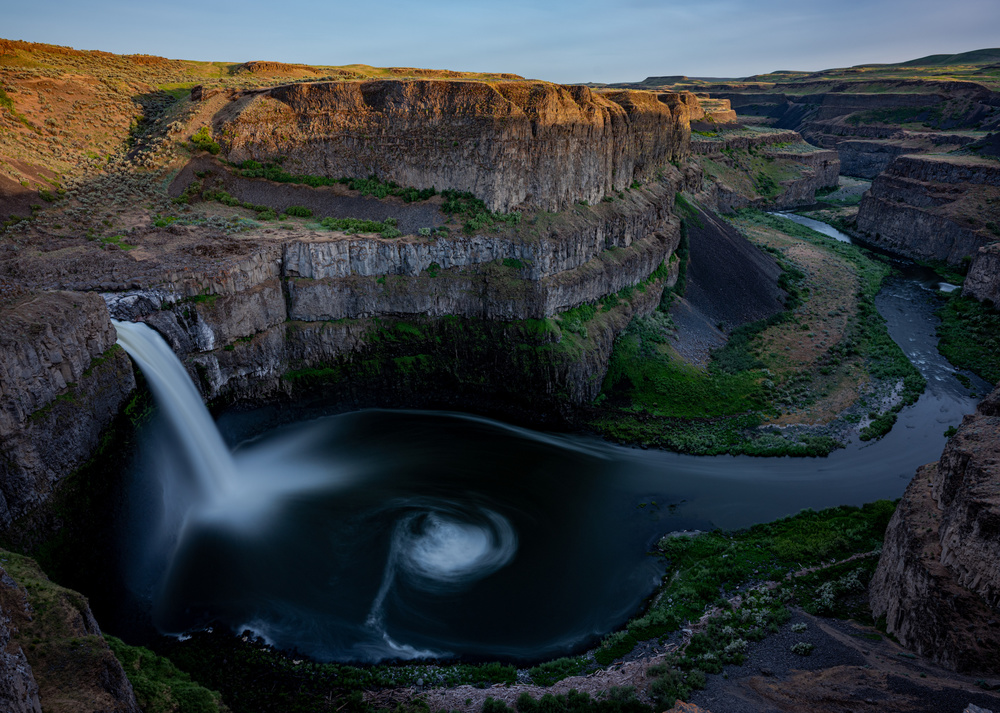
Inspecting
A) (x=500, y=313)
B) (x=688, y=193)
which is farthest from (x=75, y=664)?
(x=688, y=193)

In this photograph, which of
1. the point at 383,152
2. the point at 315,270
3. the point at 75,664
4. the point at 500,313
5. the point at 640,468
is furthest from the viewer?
the point at 383,152

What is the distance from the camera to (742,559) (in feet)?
90.1

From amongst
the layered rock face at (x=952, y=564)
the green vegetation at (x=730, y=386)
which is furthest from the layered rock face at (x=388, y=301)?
the layered rock face at (x=952, y=564)

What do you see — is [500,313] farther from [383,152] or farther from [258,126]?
[258,126]

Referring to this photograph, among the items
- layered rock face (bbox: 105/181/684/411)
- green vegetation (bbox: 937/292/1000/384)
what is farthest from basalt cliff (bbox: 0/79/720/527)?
green vegetation (bbox: 937/292/1000/384)

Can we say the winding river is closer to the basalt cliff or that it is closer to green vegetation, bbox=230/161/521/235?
the basalt cliff

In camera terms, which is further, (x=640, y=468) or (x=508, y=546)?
(x=640, y=468)

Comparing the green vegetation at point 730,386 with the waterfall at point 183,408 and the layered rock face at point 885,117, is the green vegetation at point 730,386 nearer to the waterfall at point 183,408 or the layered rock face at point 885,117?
the waterfall at point 183,408

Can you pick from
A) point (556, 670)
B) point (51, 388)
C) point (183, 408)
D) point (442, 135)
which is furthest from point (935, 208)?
point (51, 388)

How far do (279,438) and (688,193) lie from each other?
2237 inches

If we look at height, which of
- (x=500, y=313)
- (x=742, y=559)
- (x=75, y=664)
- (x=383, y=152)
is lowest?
(x=742, y=559)

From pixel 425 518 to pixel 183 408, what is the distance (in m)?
13.5

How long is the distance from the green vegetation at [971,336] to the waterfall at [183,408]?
53230mm

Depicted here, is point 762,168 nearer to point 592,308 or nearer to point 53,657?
point 592,308
